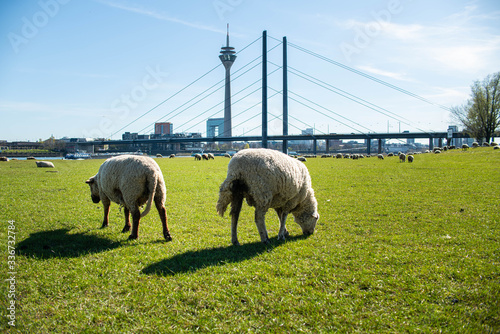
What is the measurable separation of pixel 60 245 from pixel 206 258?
102 inches

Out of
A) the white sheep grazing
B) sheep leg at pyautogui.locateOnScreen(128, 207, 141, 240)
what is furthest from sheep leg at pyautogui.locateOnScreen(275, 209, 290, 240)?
sheep leg at pyautogui.locateOnScreen(128, 207, 141, 240)

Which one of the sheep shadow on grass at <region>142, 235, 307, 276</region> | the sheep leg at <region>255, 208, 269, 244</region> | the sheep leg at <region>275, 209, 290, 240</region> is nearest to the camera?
the sheep shadow on grass at <region>142, 235, 307, 276</region>

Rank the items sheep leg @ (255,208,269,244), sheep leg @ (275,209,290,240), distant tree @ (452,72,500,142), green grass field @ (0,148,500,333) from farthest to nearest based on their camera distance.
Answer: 1. distant tree @ (452,72,500,142)
2. sheep leg @ (275,209,290,240)
3. sheep leg @ (255,208,269,244)
4. green grass field @ (0,148,500,333)

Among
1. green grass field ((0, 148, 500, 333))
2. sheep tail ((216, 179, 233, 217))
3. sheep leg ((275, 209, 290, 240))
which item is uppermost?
sheep tail ((216, 179, 233, 217))

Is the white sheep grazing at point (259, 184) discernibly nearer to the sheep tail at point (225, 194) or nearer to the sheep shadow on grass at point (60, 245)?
the sheep tail at point (225, 194)

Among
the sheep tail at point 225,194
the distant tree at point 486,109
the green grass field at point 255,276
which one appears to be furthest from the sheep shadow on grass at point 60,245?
the distant tree at point 486,109

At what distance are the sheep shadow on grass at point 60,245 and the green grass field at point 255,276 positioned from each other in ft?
0.10

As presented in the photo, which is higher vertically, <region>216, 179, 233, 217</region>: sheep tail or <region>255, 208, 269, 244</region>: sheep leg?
<region>216, 179, 233, 217</region>: sheep tail

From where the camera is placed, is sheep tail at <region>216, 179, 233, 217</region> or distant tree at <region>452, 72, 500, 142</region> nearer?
sheep tail at <region>216, 179, 233, 217</region>

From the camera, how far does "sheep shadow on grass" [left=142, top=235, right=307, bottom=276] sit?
4188mm

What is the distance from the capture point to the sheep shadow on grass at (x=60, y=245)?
4820mm

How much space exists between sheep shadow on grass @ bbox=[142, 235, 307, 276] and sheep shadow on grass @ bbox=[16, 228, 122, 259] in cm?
138

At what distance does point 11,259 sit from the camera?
175 inches

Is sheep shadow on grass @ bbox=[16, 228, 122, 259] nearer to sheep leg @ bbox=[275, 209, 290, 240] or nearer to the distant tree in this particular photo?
sheep leg @ bbox=[275, 209, 290, 240]
